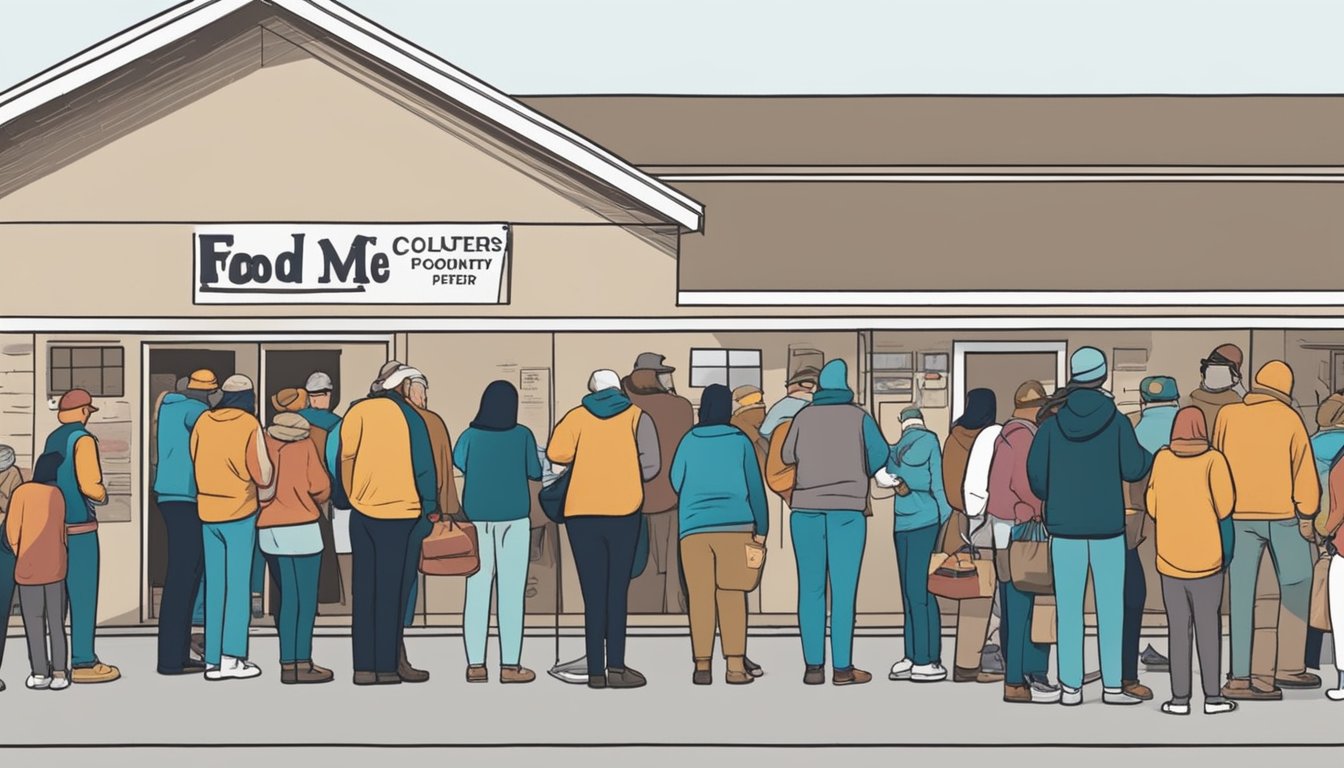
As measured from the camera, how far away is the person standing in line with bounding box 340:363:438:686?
1177 centimetres

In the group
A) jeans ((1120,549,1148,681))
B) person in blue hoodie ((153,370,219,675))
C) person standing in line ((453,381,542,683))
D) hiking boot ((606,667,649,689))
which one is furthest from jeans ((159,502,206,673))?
jeans ((1120,549,1148,681))

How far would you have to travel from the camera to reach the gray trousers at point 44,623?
11492mm

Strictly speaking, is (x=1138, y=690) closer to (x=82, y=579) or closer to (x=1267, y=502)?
(x=1267, y=502)

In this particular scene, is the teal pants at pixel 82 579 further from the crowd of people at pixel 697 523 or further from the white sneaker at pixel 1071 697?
the white sneaker at pixel 1071 697

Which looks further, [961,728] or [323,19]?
[323,19]

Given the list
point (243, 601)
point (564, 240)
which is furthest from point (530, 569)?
point (243, 601)

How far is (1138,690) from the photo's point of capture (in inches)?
460

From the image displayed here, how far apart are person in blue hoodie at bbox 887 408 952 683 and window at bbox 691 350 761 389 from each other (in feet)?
10.7

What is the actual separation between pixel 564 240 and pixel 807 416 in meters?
→ 3.19

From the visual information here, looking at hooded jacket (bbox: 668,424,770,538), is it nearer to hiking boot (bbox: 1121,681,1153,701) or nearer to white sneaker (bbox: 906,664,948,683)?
white sneaker (bbox: 906,664,948,683)

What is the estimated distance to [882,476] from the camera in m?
11.9

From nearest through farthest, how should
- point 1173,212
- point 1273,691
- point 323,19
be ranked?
1. point 1273,691
2. point 323,19
3. point 1173,212

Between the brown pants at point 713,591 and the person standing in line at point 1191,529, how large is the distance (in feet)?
8.40

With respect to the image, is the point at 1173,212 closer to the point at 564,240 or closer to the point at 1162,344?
the point at 1162,344
